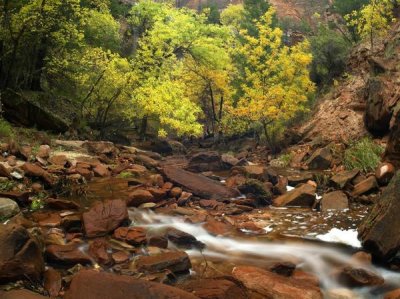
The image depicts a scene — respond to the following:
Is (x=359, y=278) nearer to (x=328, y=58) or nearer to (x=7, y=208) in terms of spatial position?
(x=7, y=208)

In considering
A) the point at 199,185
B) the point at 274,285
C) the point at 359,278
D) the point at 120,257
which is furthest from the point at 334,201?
the point at 120,257

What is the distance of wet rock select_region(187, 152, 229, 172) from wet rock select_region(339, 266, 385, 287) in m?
12.1

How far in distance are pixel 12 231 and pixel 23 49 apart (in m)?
15.3

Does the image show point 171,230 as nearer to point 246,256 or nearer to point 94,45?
point 246,256

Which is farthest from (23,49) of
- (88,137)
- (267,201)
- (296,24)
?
(296,24)

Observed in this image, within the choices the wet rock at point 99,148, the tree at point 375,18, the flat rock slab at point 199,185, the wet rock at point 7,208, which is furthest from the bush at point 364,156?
the wet rock at point 7,208

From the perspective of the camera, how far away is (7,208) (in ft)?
26.7

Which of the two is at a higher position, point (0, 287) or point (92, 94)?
point (92, 94)

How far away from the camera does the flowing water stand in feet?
23.7

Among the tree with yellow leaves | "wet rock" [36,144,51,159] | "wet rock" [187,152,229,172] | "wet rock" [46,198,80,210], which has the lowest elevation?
"wet rock" [187,152,229,172]

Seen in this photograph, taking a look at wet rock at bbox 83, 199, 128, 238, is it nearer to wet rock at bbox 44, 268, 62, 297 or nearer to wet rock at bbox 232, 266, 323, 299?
wet rock at bbox 44, 268, 62, 297

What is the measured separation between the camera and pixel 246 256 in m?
8.20

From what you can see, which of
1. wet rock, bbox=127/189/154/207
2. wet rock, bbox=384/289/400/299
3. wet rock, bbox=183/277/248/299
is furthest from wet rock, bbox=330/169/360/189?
wet rock, bbox=183/277/248/299

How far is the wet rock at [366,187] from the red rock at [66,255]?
8.62 meters
